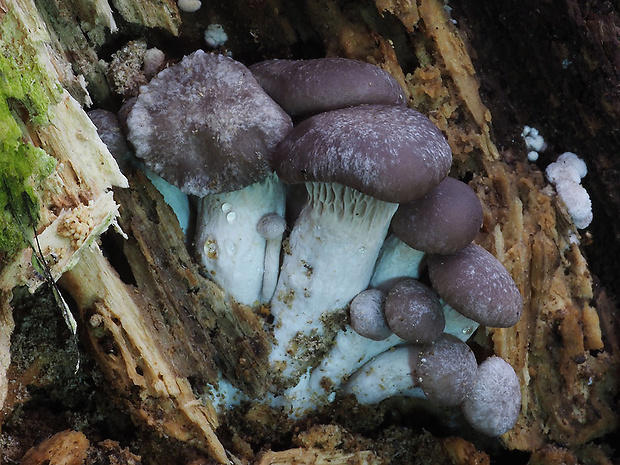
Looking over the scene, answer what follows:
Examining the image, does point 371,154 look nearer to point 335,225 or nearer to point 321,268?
point 335,225

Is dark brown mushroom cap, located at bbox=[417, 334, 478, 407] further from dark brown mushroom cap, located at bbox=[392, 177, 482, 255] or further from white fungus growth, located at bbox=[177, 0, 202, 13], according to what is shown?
white fungus growth, located at bbox=[177, 0, 202, 13]

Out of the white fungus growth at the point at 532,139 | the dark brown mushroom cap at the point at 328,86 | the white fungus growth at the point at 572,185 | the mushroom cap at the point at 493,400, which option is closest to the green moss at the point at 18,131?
→ the dark brown mushroom cap at the point at 328,86

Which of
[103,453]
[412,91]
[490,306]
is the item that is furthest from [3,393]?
[412,91]

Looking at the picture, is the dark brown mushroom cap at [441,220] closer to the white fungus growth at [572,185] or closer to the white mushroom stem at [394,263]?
the white mushroom stem at [394,263]

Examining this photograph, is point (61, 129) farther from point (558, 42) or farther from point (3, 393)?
point (558, 42)

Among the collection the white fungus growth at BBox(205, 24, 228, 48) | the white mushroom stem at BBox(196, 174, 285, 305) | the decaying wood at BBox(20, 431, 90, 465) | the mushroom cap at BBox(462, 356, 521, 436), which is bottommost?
the mushroom cap at BBox(462, 356, 521, 436)

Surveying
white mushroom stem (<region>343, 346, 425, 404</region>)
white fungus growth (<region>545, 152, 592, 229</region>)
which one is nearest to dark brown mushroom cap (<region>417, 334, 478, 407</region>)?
white mushroom stem (<region>343, 346, 425, 404</region>)
